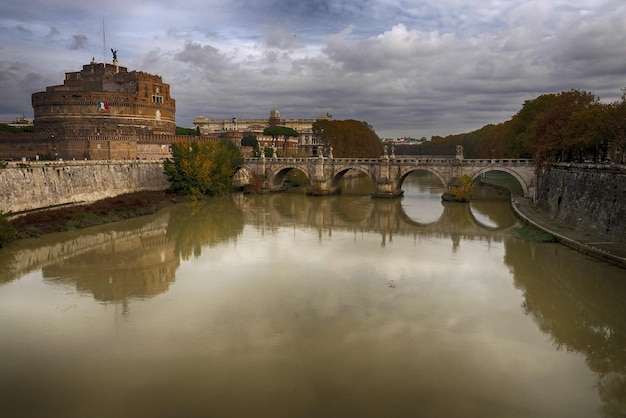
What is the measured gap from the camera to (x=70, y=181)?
29.2m

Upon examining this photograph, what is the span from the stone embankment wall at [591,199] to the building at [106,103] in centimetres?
3335

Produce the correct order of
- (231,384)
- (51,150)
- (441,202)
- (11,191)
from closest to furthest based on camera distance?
(231,384), (11,191), (441,202), (51,150)

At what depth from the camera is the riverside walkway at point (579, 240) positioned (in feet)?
52.3

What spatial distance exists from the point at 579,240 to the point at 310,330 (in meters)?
12.6

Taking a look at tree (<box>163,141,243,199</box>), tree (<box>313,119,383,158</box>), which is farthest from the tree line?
tree (<box>163,141,243,199</box>)

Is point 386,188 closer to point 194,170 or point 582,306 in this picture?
point 194,170

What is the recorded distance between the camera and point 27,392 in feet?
28.5

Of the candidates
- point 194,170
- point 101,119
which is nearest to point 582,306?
point 194,170

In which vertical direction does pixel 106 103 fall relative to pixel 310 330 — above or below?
above

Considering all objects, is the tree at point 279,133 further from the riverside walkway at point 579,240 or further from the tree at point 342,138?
the riverside walkway at point 579,240

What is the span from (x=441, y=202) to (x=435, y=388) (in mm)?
28591

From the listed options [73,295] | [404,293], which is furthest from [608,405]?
[73,295]

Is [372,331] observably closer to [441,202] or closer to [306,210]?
[306,210]

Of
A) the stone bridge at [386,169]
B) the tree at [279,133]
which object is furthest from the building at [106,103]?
the tree at [279,133]
